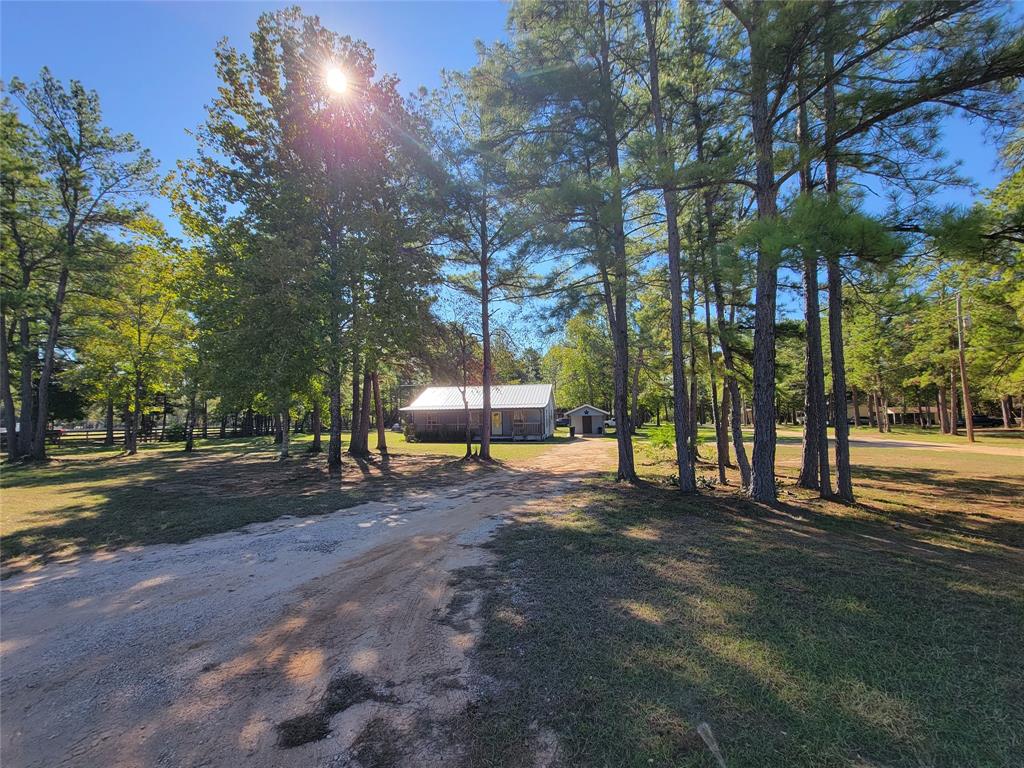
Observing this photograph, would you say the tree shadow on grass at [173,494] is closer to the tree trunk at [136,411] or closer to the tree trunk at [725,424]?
the tree trunk at [136,411]

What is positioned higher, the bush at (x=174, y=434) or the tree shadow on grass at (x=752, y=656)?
the bush at (x=174, y=434)

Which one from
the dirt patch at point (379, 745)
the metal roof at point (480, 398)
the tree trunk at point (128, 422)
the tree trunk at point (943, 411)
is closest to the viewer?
the dirt patch at point (379, 745)

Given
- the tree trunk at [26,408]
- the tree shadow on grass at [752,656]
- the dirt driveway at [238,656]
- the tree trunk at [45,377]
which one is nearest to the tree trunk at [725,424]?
the tree shadow on grass at [752,656]

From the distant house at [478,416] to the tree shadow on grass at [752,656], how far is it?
26.7m

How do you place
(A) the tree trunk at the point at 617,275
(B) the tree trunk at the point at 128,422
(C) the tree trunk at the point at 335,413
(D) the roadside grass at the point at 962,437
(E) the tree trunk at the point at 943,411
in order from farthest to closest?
(E) the tree trunk at the point at 943,411, (D) the roadside grass at the point at 962,437, (B) the tree trunk at the point at 128,422, (C) the tree trunk at the point at 335,413, (A) the tree trunk at the point at 617,275

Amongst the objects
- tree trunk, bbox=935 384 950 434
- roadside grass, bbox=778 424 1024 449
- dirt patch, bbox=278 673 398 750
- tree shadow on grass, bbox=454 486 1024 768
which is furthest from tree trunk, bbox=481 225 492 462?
tree trunk, bbox=935 384 950 434

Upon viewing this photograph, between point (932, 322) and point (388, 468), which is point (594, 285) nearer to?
point (388, 468)

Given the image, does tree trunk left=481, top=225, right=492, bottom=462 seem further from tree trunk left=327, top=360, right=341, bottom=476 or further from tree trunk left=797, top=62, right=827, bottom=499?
tree trunk left=797, top=62, right=827, bottom=499

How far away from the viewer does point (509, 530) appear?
6906mm

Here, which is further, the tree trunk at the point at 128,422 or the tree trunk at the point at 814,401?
the tree trunk at the point at 128,422

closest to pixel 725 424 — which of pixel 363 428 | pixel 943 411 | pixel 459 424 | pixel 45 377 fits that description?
pixel 363 428

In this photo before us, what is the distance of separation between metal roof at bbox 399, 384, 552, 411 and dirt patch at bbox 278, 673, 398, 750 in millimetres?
28576

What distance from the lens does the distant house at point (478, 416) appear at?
32.4 metres

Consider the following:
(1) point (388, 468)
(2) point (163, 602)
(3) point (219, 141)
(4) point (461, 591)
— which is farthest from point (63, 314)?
(4) point (461, 591)
